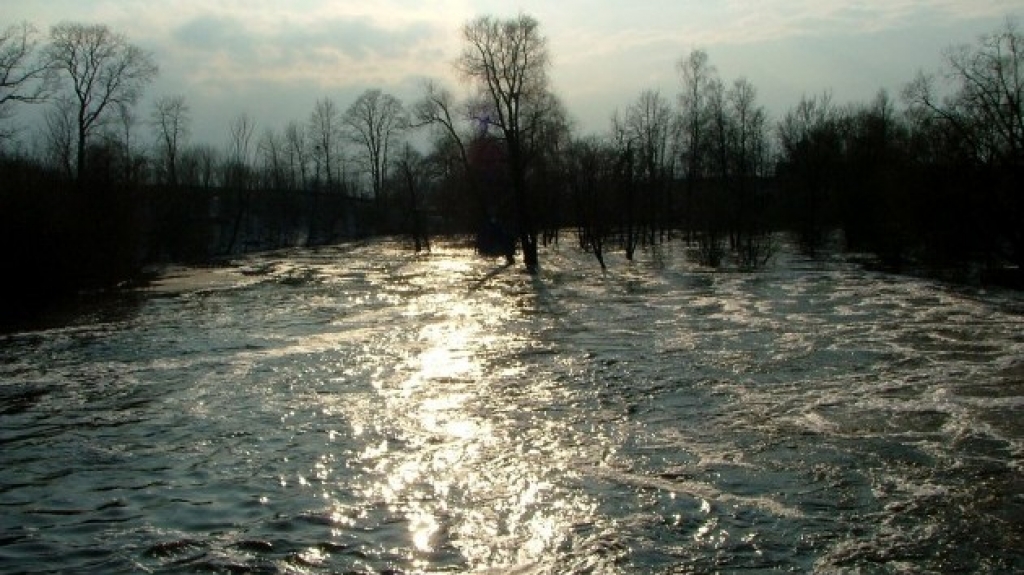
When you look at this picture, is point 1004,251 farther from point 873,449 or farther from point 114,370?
point 114,370

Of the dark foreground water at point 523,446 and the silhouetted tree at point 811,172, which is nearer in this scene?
the dark foreground water at point 523,446

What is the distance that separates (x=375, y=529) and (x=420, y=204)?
286 ft

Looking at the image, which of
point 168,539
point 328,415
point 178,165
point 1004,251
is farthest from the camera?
point 178,165

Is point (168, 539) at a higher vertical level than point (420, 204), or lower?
lower

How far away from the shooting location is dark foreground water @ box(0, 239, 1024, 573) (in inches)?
287

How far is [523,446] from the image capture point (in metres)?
10.4

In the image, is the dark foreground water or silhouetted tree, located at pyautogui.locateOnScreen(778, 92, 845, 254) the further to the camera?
silhouetted tree, located at pyautogui.locateOnScreen(778, 92, 845, 254)

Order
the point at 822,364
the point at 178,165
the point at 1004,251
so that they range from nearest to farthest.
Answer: the point at 822,364 → the point at 1004,251 → the point at 178,165

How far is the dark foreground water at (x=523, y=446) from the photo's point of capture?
287 inches

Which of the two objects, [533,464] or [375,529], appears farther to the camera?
[533,464]

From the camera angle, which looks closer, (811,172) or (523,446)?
(523,446)

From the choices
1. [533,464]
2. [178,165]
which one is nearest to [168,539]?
[533,464]

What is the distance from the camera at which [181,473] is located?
9523mm

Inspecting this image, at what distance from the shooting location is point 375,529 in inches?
306
